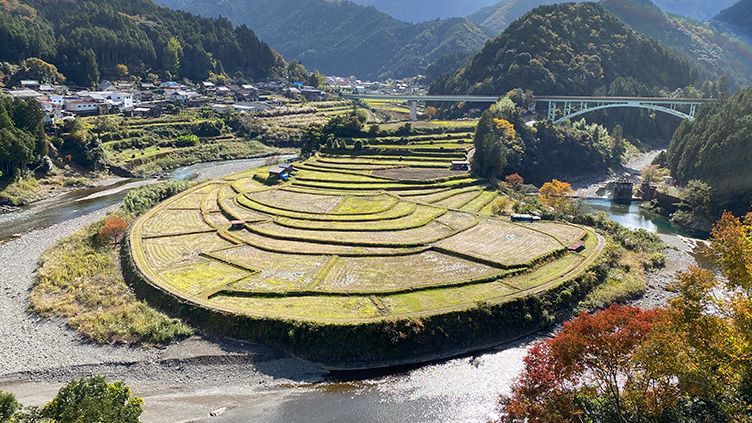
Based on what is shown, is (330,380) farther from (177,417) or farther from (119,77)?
(119,77)

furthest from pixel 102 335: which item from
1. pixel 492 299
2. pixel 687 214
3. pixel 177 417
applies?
pixel 687 214

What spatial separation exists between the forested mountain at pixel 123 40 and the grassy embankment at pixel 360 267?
8395cm

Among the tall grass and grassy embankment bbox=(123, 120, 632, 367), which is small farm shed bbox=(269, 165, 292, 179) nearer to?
Answer: grassy embankment bbox=(123, 120, 632, 367)

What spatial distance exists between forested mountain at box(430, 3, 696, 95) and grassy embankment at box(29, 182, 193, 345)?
100860mm

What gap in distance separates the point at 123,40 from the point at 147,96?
3007cm

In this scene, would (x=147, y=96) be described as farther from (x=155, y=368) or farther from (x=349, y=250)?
(x=155, y=368)

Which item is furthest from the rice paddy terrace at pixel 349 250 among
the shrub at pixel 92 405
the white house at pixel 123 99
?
the white house at pixel 123 99

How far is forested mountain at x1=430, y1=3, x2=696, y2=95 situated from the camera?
4670 inches

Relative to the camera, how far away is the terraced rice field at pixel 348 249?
34.4 meters

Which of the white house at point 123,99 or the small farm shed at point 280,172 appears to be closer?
the small farm shed at point 280,172

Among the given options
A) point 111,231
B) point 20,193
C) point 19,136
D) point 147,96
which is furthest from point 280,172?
point 147,96

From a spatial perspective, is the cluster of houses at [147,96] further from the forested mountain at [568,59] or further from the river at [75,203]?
the forested mountain at [568,59]

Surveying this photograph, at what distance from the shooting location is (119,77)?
415 ft

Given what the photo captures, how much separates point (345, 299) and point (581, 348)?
710 inches
